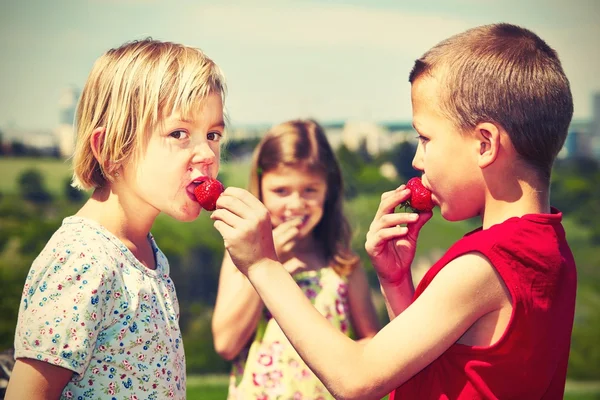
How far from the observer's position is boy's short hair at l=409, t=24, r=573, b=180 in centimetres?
200

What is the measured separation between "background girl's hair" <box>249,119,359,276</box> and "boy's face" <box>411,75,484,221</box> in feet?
5.12

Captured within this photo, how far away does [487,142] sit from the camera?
202 centimetres

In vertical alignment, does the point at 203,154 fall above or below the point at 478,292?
above

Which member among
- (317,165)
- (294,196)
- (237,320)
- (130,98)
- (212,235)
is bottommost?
(212,235)

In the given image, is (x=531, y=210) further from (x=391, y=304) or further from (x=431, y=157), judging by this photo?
(x=391, y=304)

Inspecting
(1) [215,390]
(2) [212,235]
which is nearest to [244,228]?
(1) [215,390]

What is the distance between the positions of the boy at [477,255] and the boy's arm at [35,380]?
0.63 meters

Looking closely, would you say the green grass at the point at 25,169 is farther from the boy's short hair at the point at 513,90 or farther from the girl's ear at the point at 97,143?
the boy's short hair at the point at 513,90

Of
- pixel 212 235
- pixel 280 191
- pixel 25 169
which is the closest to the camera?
pixel 280 191

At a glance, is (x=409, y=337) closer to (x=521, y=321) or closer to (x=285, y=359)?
(x=521, y=321)

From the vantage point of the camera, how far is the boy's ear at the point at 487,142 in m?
2.00

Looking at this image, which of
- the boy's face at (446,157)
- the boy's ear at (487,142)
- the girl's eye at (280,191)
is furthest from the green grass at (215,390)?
the boy's ear at (487,142)

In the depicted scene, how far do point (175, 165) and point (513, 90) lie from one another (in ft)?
3.67

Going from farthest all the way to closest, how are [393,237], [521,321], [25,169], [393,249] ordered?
[25,169] → [393,249] → [393,237] → [521,321]
